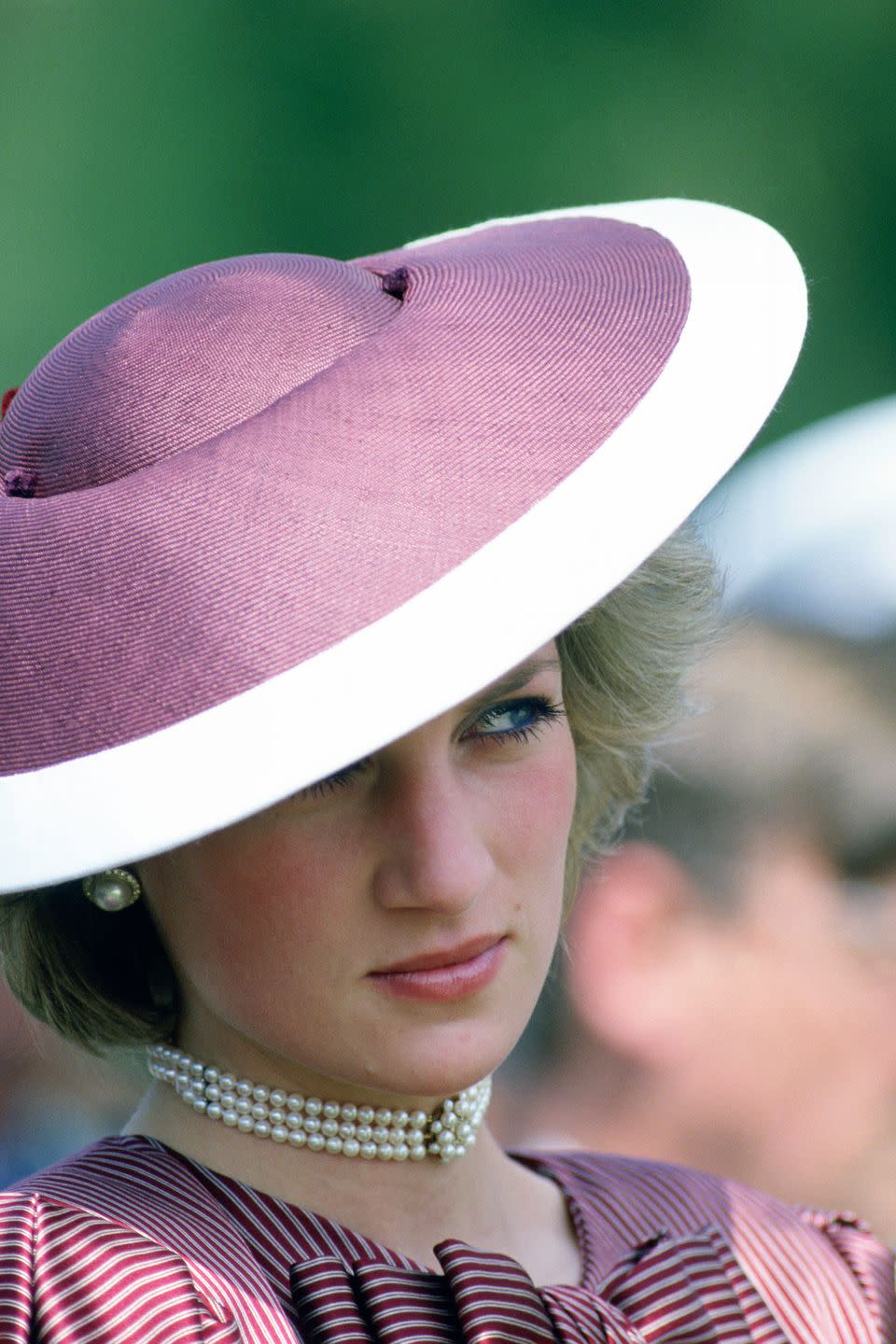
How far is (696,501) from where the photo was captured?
108 centimetres

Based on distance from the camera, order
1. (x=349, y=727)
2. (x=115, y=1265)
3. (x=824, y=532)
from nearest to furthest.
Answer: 1. (x=349, y=727)
2. (x=115, y=1265)
3. (x=824, y=532)

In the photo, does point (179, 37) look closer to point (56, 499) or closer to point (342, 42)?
point (342, 42)

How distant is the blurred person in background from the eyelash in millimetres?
1084

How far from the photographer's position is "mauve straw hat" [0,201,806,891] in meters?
0.98

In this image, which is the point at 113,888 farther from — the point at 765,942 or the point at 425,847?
the point at 765,942

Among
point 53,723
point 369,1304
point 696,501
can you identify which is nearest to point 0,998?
point 369,1304

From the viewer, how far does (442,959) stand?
1254mm

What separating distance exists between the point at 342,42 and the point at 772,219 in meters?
1.30

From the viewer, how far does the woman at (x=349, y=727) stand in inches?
39.6

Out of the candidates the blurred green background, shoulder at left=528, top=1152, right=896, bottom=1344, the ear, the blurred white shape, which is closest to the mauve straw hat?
shoulder at left=528, top=1152, right=896, bottom=1344

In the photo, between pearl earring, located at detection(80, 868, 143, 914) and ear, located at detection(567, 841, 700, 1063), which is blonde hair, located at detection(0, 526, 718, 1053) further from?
ear, located at detection(567, 841, 700, 1063)

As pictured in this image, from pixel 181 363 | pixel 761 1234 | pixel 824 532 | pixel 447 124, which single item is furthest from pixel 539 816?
pixel 447 124

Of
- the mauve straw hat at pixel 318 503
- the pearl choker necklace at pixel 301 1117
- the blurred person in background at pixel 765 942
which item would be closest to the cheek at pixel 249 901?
the pearl choker necklace at pixel 301 1117

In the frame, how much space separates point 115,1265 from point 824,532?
1.85 m
